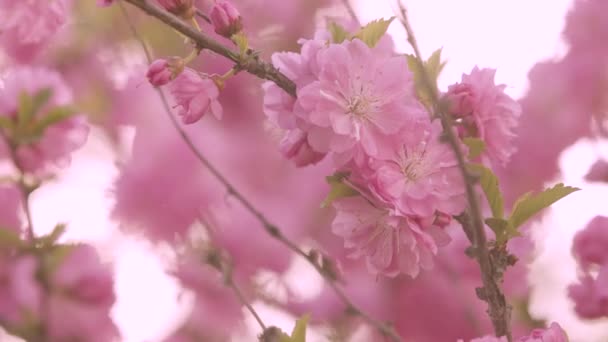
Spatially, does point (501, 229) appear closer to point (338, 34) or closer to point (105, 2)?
point (338, 34)

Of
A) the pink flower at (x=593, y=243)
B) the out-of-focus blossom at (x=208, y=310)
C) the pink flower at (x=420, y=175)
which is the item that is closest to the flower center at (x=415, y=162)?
the pink flower at (x=420, y=175)

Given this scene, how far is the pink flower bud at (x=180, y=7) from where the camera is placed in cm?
44

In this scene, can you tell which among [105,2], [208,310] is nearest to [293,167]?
[208,310]

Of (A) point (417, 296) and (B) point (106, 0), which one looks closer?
(B) point (106, 0)

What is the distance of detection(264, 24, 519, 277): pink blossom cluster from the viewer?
17.3 inches

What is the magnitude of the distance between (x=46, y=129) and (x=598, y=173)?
547 millimetres

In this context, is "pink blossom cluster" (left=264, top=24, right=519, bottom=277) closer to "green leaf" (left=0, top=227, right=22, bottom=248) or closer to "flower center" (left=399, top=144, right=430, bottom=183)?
"flower center" (left=399, top=144, right=430, bottom=183)

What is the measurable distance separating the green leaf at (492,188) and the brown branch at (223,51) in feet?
0.41

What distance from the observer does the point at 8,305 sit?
29.7 inches

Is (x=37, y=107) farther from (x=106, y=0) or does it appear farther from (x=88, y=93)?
(x=106, y=0)

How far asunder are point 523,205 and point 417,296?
27 cm

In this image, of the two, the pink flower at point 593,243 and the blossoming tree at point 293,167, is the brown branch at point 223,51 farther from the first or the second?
the pink flower at point 593,243

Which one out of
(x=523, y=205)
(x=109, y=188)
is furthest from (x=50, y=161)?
(x=523, y=205)

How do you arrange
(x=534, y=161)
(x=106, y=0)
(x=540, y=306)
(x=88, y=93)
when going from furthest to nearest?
(x=88, y=93), (x=534, y=161), (x=540, y=306), (x=106, y=0)
